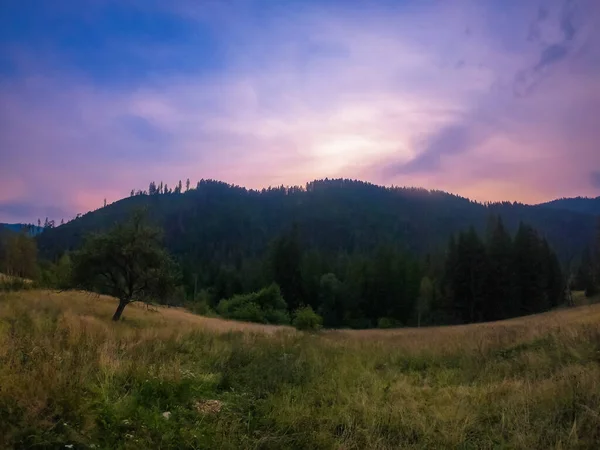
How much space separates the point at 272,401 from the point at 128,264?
1935 centimetres

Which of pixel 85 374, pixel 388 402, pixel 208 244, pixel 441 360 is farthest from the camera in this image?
pixel 208 244

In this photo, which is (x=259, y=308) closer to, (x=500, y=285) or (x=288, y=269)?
(x=288, y=269)

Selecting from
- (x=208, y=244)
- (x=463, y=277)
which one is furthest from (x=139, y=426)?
(x=208, y=244)

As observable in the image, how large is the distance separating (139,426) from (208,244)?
188483 millimetres

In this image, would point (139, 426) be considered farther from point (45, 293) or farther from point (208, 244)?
point (208, 244)

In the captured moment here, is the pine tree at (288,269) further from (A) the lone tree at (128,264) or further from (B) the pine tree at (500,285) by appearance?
(A) the lone tree at (128,264)

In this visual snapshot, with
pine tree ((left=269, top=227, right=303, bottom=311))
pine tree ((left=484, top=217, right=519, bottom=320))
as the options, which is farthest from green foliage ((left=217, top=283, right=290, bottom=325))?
pine tree ((left=484, top=217, right=519, bottom=320))

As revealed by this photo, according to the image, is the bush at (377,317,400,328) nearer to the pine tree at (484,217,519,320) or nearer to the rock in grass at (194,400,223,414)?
the pine tree at (484,217,519,320)

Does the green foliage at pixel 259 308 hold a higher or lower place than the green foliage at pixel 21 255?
lower

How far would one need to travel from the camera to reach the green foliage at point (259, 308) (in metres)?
44.4

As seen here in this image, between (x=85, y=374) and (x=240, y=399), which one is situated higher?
(x=85, y=374)

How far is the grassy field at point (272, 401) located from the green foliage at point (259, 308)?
36.4m

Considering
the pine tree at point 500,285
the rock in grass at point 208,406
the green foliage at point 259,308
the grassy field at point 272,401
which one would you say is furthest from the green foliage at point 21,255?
the rock in grass at point 208,406

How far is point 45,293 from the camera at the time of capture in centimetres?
2630
